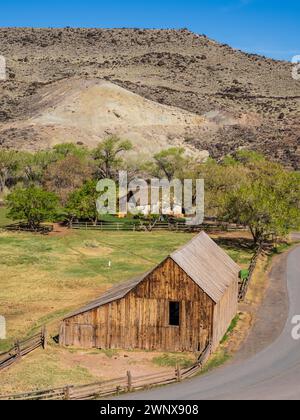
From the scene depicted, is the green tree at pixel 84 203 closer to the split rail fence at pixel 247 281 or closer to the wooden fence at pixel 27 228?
the wooden fence at pixel 27 228

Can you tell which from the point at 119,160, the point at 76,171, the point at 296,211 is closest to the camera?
the point at 296,211

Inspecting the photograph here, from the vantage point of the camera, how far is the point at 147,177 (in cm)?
8600

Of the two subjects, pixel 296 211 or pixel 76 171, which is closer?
pixel 296 211

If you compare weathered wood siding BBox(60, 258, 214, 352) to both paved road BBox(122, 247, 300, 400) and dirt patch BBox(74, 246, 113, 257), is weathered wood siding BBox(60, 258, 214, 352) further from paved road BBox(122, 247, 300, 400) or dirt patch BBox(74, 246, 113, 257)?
dirt patch BBox(74, 246, 113, 257)

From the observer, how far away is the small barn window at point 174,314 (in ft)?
87.8

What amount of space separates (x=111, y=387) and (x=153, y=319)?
5.11 metres

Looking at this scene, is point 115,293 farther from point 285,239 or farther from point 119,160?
point 119,160

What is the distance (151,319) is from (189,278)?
248cm

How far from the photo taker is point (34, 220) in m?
62.1

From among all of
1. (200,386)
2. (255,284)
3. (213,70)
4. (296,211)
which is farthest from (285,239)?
(213,70)

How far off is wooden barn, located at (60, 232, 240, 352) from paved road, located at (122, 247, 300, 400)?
2.49 meters

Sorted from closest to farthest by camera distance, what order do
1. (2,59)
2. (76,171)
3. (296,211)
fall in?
(296,211)
(76,171)
(2,59)

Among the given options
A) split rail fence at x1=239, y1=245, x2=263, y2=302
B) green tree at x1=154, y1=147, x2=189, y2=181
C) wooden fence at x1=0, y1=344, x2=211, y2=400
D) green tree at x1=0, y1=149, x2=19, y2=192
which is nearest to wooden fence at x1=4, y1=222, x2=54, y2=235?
green tree at x1=154, y1=147, x2=189, y2=181

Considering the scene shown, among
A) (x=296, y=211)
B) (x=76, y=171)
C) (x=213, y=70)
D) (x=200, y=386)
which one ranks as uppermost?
(x=213, y=70)
